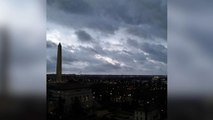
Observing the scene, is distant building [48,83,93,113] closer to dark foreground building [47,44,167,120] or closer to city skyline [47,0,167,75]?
dark foreground building [47,44,167,120]

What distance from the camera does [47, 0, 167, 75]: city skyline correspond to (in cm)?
179

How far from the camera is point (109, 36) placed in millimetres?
1833

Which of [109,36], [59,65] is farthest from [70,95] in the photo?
[109,36]

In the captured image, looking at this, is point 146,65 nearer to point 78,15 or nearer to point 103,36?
point 103,36

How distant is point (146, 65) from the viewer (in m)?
1.83

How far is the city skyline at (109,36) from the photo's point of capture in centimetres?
179

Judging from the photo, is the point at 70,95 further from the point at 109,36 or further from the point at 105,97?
the point at 109,36

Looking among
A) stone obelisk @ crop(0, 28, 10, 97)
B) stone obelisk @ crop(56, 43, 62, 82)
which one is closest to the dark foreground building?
stone obelisk @ crop(56, 43, 62, 82)

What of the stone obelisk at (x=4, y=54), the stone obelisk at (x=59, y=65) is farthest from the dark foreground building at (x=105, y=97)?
the stone obelisk at (x=4, y=54)

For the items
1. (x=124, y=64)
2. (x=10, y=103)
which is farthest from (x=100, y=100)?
(x=10, y=103)

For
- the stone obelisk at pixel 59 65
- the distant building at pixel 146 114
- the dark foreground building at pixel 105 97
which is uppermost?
the stone obelisk at pixel 59 65

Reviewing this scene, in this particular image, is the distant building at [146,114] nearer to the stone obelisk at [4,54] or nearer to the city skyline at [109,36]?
the city skyline at [109,36]

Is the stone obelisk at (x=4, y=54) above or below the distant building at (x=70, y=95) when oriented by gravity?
above

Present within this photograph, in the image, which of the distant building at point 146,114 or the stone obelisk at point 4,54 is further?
the distant building at point 146,114
